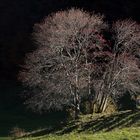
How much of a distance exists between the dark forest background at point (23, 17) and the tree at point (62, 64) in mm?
15070

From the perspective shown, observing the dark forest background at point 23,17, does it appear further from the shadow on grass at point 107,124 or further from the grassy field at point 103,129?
the grassy field at point 103,129

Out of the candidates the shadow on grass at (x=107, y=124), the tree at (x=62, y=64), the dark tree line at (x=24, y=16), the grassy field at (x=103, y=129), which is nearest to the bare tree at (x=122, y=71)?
the tree at (x=62, y=64)

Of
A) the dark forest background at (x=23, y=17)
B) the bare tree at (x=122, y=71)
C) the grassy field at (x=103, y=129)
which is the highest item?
the dark forest background at (x=23, y=17)

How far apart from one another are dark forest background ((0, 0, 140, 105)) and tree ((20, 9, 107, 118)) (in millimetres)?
15070

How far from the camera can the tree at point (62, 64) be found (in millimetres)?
35406

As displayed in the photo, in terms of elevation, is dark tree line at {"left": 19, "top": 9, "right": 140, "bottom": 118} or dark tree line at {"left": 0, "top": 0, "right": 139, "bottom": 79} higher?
dark tree line at {"left": 0, "top": 0, "right": 139, "bottom": 79}

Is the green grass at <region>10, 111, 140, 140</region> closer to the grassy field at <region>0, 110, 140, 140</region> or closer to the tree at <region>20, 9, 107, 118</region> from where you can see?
the grassy field at <region>0, 110, 140, 140</region>

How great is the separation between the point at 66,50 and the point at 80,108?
15.4ft

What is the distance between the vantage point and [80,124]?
26.2m

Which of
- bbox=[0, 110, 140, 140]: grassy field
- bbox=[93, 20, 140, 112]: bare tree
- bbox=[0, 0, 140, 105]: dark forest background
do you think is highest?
bbox=[0, 0, 140, 105]: dark forest background

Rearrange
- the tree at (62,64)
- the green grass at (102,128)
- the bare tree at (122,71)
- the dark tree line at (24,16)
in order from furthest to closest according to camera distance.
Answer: the dark tree line at (24,16), the bare tree at (122,71), the tree at (62,64), the green grass at (102,128)

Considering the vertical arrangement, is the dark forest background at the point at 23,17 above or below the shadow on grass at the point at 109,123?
above

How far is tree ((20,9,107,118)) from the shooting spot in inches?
1394

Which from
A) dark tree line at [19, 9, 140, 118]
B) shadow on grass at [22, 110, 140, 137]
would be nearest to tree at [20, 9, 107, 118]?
dark tree line at [19, 9, 140, 118]
